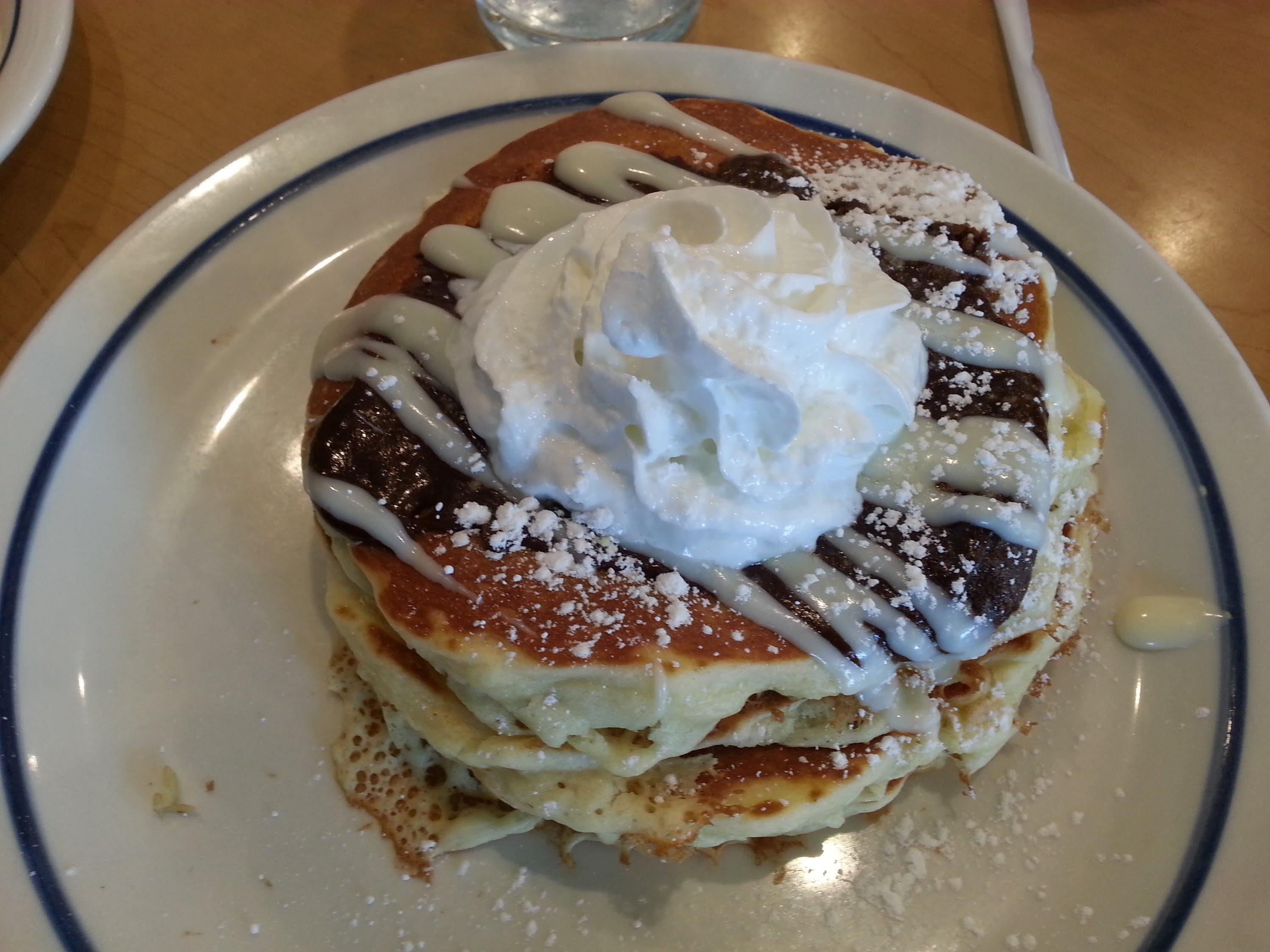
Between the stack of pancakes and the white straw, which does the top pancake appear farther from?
the white straw

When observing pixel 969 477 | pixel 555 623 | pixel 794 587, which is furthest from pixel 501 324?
pixel 969 477

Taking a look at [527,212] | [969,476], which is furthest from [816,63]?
[969,476]

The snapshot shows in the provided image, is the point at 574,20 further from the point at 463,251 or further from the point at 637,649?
the point at 637,649

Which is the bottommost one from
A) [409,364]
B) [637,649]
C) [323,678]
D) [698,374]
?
[323,678]

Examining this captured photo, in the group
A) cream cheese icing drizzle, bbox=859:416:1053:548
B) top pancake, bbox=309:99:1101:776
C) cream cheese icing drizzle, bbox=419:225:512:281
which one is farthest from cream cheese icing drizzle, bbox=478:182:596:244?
cream cheese icing drizzle, bbox=859:416:1053:548

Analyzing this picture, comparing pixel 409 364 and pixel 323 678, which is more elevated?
pixel 409 364
